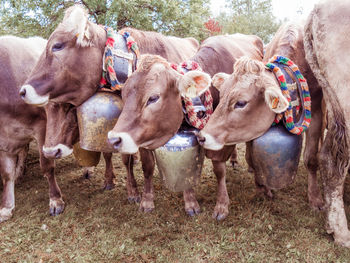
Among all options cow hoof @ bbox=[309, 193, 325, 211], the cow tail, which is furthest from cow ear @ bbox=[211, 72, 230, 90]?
cow hoof @ bbox=[309, 193, 325, 211]

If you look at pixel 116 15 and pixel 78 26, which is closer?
pixel 78 26

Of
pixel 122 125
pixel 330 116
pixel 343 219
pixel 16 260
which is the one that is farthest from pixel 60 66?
pixel 343 219

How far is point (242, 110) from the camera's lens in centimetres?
234

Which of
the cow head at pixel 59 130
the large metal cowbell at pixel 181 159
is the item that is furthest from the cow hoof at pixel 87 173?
the large metal cowbell at pixel 181 159

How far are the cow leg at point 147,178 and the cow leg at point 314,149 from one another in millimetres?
1752

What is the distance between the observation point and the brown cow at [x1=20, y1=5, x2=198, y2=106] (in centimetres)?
254

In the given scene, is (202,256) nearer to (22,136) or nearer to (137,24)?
(22,136)

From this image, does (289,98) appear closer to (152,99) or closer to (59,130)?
(152,99)

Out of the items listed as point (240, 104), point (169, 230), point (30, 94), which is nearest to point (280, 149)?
point (240, 104)

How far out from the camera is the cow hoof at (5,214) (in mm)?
3322

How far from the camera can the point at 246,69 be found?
93.7 inches

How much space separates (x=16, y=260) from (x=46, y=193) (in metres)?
1.44

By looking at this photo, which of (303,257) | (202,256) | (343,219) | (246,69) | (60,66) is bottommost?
(202,256)

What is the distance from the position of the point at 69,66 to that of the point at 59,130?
0.72 meters
